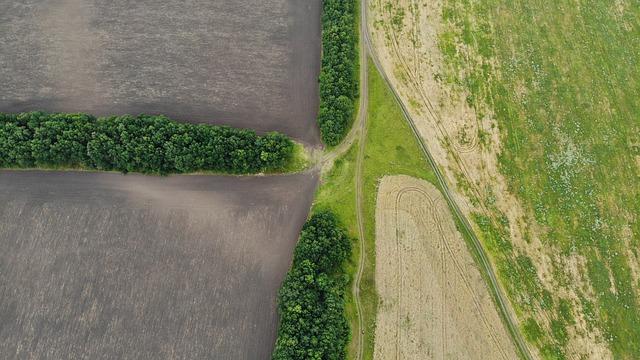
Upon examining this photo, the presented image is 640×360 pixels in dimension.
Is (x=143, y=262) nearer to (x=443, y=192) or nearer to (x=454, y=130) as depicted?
(x=443, y=192)

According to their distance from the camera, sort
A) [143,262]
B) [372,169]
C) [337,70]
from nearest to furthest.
Answer: 1. [143,262]
2. [372,169]
3. [337,70]

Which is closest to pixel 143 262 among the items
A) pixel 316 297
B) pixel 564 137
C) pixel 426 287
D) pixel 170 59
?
pixel 316 297

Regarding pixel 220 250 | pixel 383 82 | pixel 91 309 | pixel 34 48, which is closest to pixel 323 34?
pixel 383 82

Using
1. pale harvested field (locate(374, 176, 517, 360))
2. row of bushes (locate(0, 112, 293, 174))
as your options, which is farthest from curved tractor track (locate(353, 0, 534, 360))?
row of bushes (locate(0, 112, 293, 174))

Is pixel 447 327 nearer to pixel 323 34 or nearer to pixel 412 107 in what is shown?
pixel 412 107

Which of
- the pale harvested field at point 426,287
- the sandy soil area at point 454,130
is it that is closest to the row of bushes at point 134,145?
the pale harvested field at point 426,287

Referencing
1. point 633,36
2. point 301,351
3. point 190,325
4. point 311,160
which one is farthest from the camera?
point 633,36
